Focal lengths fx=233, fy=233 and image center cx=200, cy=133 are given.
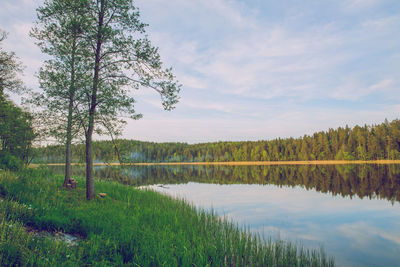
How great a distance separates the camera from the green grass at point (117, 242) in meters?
6.38

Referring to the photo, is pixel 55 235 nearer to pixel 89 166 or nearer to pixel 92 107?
pixel 89 166

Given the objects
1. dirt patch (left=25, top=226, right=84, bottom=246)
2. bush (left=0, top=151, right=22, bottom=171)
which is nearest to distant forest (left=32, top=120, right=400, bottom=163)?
bush (left=0, top=151, right=22, bottom=171)

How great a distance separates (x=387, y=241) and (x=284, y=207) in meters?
9.08

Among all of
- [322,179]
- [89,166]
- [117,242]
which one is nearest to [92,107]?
[89,166]

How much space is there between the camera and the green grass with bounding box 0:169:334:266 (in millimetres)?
6375

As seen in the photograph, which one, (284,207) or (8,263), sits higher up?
(8,263)

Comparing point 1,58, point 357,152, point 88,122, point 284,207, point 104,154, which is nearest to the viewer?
point 88,122

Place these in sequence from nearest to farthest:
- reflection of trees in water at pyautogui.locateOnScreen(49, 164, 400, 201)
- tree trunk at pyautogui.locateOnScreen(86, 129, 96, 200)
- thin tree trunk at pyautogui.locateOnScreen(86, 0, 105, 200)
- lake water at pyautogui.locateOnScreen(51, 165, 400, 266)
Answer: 1. lake water at pyautogui.locateOnScreen(51, 165, 400, 266)
2. thin tree trunk at pyautogui.locateOnScreen(86, 0, 105, 200)
3. tree trunk at pyautogui.locateOnScreen(86, 129, 96, 200)
4. reflection of trees in water at pyautogui.locateOnScreen(49, 164, 400, 201)

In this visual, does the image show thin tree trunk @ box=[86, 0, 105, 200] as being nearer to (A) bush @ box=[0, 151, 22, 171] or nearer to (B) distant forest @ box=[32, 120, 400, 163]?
(A) bush @ box=[0, 151, 22, 171]

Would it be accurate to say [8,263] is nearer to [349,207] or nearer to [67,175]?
[67,175]

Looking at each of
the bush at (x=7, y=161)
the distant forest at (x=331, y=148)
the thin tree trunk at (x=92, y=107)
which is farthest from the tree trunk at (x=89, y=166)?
the distant forest at (x=331, y=148)

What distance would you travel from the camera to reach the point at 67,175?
1720cm

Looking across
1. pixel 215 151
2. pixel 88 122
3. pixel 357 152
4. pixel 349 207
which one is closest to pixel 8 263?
pixel 88 122

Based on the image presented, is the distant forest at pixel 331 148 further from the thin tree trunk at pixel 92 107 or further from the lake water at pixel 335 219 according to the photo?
the thin tree trunk at pixel 92 107
